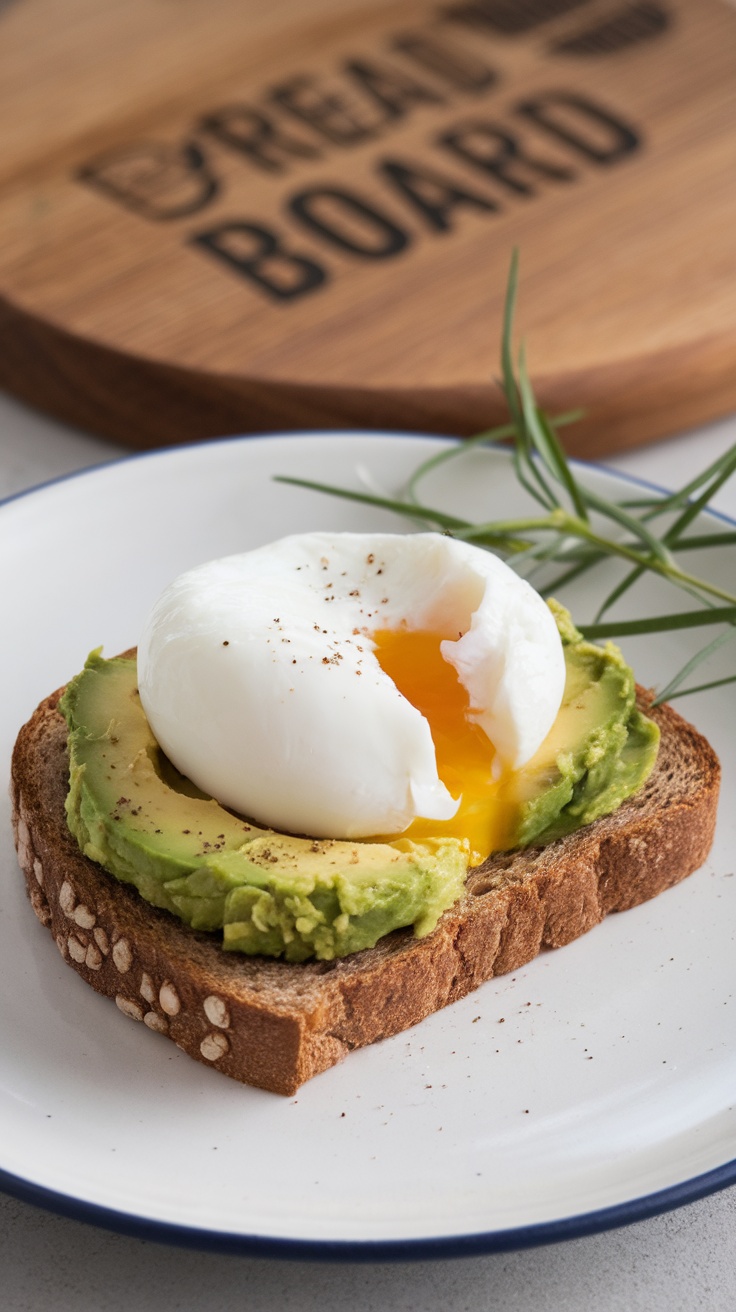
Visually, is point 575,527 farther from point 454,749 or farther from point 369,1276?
point 369,1276

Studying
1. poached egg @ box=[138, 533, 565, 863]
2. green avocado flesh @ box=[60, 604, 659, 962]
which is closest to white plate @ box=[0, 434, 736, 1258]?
green avocado flesh @ box=[60, 604, 659, 962]

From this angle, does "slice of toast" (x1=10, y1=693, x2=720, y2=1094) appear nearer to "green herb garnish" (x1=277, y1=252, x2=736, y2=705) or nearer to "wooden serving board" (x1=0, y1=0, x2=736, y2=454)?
"green herb garnish" (x1=277, y1=252, x2=736, y2=705)

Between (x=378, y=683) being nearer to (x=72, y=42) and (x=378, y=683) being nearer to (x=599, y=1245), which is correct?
(x=599, y=1245)

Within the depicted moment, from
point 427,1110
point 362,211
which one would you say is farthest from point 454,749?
point 362,211

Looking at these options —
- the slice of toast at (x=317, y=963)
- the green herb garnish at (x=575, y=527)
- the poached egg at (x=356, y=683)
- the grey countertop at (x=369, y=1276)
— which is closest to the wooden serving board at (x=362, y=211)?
the green herb garnish at (x=575, y=527)

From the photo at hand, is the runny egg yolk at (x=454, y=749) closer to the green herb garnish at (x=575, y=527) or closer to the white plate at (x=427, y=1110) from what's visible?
the white plate at (x=427, y=1110)

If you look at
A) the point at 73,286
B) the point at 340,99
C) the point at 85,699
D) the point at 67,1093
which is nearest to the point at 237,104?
the point at 340,99

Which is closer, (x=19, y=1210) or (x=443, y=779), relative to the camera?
(x=19, y=1210)
